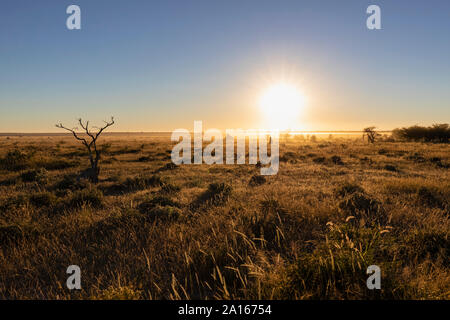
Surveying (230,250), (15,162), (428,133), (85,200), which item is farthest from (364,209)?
(428,133)

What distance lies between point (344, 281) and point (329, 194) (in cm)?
589

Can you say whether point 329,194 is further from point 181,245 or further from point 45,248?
point 45,248

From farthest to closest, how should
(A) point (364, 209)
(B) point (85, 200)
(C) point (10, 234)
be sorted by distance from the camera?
(B) point (85, 200)
(A) point (364, 209)
(C) point (10, 234)

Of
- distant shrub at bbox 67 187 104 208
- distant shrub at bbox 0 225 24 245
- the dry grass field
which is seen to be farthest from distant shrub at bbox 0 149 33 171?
distant shrub at bbox 0 225 24 245

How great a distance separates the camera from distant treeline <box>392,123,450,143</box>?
140 feet

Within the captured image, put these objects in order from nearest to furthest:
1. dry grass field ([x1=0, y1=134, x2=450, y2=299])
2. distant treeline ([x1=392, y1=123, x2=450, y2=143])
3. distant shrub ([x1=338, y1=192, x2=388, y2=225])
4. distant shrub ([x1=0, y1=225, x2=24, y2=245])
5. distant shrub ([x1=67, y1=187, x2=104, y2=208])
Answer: dry grass field ([x1=0, y1=134, x2=450, y2=299]), distant shrub ([x1=0, y1=225, x2=24, y2=245]), distant shrub ([x1=338, y1=192, x2=388, y2=225]), distant shrub ([x1=67, y1=187, x2=104, y2=208]), distant treeline ([x1=392, y1=123, x2=450, y2=143])

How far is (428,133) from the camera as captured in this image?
44.3 metres

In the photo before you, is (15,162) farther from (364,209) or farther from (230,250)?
(364,209)

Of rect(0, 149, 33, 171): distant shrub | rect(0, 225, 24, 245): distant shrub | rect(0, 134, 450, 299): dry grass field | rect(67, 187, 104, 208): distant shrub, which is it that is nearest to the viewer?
rect(0, 134, 450, 299): dry grass field

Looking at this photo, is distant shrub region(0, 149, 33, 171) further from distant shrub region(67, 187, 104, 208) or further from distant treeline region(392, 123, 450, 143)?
distant treeline region(392, 123, 450, 143)

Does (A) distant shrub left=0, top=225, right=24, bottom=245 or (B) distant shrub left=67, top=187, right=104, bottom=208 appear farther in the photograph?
(B) distant shrub left=67, top=187, right=104, bottom=208
